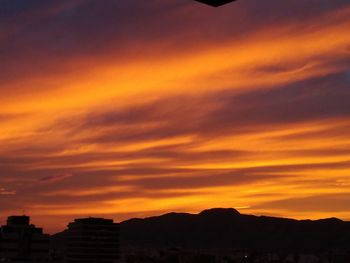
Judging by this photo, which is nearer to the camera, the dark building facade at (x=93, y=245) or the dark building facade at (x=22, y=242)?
the dark building facade at (x=22, y=242)

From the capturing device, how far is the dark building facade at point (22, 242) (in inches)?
6437

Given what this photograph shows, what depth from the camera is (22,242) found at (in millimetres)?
166625

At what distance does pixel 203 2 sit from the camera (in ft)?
18.8

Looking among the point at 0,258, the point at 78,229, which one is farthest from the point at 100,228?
the point at 0,258

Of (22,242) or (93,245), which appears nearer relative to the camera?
(22,242)

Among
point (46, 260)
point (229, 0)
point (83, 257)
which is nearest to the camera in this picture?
point (229, 0)

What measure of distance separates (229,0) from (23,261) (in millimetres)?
162891

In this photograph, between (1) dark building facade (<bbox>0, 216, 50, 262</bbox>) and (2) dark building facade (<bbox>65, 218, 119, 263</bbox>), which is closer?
(1) dark building facade (<bbox>0, 216, 50, 262</bbox>)

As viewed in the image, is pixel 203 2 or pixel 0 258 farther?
pixel 0 258

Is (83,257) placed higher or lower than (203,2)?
higher

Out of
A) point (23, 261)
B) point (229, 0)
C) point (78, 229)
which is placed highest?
point (78, 229)

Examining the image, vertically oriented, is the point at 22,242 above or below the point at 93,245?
below

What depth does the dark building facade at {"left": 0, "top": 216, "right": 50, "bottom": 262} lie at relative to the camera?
536 feet

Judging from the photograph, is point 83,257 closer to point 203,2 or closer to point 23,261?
point 23,261
